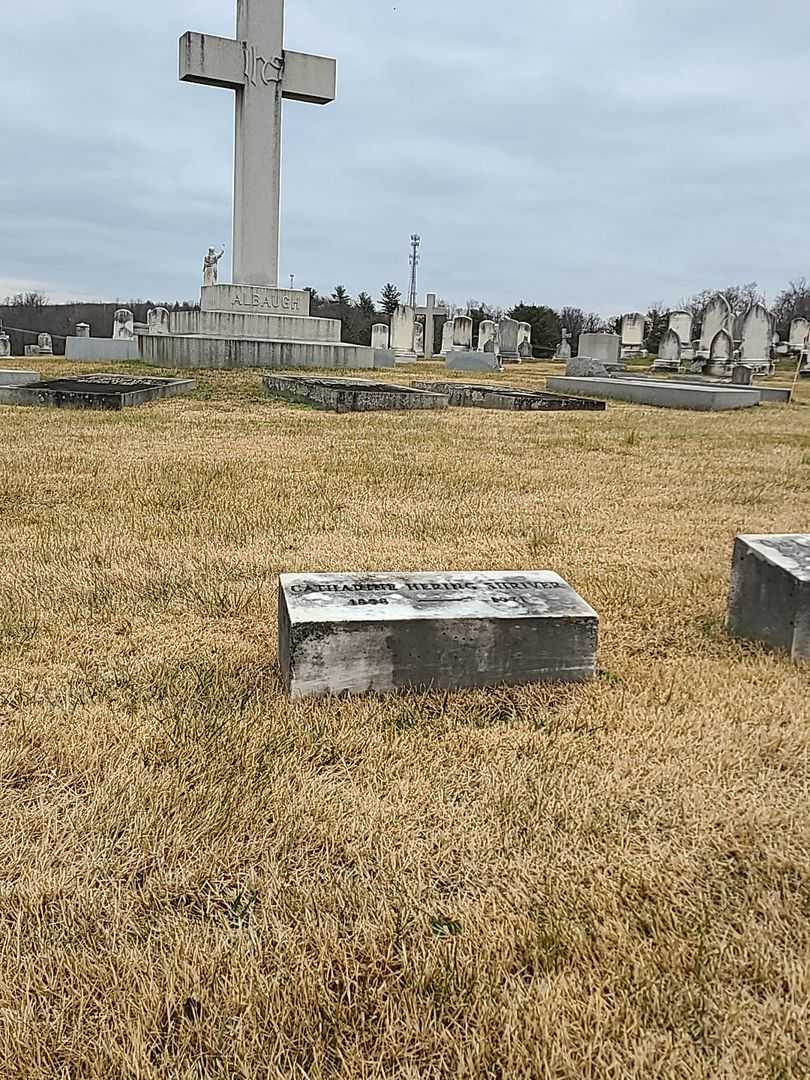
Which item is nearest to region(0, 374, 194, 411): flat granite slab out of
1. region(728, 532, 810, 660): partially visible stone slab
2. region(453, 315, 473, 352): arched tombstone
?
region(728, 532, 810, 660): partially visible stone slab

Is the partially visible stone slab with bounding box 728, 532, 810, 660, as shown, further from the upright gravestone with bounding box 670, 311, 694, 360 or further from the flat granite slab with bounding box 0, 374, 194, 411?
the upright gravestone with bounding box 670, 311, 694, 360

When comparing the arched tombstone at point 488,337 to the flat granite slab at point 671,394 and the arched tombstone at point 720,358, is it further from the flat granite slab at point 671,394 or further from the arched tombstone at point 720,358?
the flat granite slab at point 671,394

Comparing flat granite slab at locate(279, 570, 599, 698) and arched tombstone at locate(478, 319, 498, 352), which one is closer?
flat granite slab at locate(279, 570, 599, 698)

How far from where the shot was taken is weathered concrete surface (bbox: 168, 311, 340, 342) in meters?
13.8

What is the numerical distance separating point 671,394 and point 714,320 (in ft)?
37.1

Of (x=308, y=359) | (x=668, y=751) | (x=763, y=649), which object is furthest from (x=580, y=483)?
(x=308, y=359)

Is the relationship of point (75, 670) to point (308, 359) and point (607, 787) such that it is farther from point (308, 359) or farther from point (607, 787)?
point (308, 359)

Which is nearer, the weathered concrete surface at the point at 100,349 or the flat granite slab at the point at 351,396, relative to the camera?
the flat granite slab at the point at 351,396

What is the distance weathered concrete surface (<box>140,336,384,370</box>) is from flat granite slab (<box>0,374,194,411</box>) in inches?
89.7

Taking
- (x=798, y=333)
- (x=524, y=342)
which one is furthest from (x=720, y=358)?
(x=524, y=342)

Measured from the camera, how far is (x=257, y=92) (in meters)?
13.3

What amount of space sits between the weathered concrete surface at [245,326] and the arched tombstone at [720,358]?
8.44 m

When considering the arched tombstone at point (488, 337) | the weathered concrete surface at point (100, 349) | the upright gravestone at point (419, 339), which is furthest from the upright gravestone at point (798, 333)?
the weathered concrete surface at point (100, 349)

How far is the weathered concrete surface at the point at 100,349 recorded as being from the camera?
1625cm
